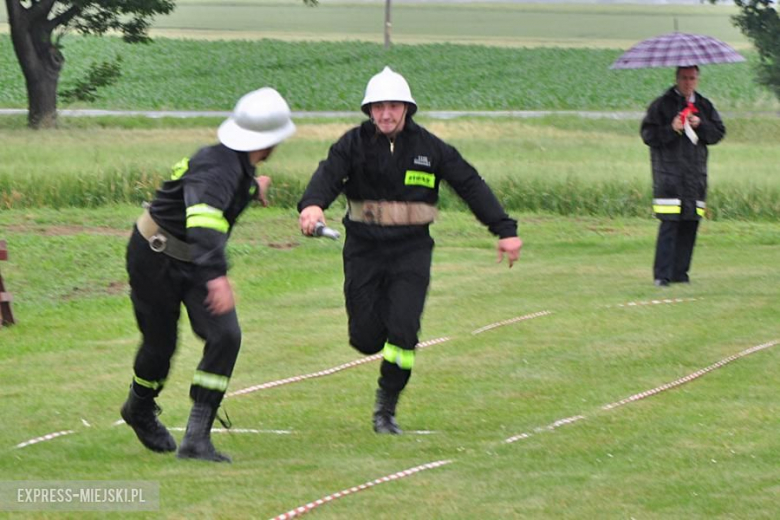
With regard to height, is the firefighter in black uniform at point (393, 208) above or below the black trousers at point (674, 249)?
above

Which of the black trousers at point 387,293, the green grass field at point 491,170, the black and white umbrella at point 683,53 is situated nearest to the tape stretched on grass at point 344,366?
the black trousers at point 387,293

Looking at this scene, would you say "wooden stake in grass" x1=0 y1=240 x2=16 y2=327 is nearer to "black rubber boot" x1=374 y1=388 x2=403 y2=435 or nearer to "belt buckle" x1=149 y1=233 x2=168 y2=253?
"black rubber boot" x1=374 y1=388 x2=403 y2=435

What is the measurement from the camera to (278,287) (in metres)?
14.5

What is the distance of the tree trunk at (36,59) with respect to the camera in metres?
38.7

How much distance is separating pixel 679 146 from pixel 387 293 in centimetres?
624

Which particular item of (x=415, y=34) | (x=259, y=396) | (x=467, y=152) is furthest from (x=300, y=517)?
(x=415, y=34)

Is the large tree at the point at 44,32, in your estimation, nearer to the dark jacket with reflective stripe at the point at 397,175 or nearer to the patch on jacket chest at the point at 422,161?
the dark jacket with reflective stripe at the point at 397,175

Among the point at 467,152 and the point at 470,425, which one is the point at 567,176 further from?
the point at 470,425

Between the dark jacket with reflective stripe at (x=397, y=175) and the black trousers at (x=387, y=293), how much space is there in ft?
0.31

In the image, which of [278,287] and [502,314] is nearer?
[502,314]

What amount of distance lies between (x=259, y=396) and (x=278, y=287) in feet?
17.2

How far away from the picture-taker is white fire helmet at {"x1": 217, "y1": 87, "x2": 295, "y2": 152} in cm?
689

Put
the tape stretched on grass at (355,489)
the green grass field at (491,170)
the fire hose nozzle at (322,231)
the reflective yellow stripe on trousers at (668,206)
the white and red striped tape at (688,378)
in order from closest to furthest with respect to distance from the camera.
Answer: the tape stretched on grass at (355,489), the fire hose nozzle at (322,231), the white and red striped tape at (688,378), the reflective yellow stripe on trousers at (668,206), the green grass field at (491,170)

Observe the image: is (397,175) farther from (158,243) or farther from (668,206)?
(668,206)
